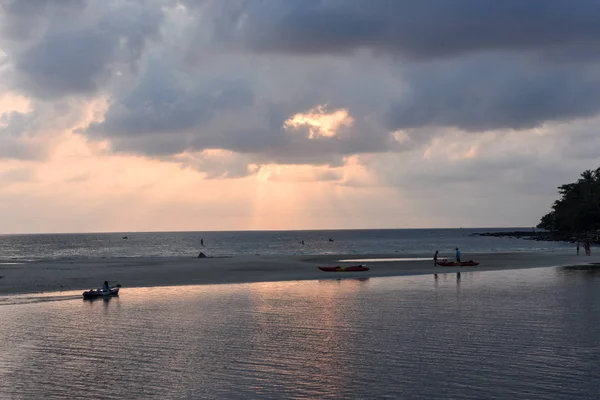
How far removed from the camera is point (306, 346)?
27.3 meters

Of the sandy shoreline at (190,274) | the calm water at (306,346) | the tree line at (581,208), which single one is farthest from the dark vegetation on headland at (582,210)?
the calm water at (306,346)

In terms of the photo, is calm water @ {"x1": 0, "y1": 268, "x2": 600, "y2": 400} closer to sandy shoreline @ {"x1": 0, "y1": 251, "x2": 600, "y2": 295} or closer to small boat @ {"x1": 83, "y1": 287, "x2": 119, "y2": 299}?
small boat @ {"x1": 83, "y1": 287, "x2": 119, "y2": 299}

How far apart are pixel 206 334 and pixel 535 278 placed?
39.8 m

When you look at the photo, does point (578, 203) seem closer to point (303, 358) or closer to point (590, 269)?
point (590, 269)

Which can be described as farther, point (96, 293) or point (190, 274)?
point (190, 274)

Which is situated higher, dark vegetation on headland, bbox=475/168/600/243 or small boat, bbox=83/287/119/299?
dark vegetation on headland, bbox=475/168/600/243

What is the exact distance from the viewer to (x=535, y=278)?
59625 mm

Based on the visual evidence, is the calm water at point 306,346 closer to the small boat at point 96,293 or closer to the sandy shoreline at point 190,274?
the small boat at point 96,293

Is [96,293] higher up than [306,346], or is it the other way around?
[96,293]

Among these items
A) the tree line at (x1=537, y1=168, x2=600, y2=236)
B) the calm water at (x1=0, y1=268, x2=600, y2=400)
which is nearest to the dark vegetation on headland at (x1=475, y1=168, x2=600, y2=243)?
the tree line at (x1=537, y1=168, x2=600, y2=236)

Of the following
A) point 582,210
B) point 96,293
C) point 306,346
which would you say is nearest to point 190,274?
point 96,293

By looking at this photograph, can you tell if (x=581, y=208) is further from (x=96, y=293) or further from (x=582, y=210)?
(x=96, y=293)

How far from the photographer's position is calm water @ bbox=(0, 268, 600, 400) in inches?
818

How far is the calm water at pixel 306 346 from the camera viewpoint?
20.8m
